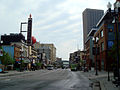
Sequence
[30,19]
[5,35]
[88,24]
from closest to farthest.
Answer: [30,19]
[5,35]
[88,24]

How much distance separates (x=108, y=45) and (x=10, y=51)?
36802mm

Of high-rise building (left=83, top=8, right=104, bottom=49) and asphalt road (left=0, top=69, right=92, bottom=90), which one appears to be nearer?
asphalt road (left=0, top=69, right=92, bottom=90)

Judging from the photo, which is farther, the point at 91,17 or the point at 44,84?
the point at 91,17

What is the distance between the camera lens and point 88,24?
14500 centimetres

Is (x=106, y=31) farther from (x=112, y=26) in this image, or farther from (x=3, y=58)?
(x=3, y=58)

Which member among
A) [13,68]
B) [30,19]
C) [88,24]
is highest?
[88,24]

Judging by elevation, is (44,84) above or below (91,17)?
below

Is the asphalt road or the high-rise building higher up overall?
the high-rise building

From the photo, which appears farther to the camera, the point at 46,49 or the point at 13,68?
the point at 46,49

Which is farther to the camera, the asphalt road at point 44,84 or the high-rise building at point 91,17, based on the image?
the high-rise building at point 91,17

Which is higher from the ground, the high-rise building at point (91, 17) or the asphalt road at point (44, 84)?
the high-rise building at point (91, 17)

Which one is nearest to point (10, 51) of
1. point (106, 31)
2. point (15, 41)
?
point (15, 41)

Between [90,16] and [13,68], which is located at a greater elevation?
[90,16]

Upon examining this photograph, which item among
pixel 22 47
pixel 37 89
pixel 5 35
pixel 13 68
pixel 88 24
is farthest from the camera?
pixel 88 24
